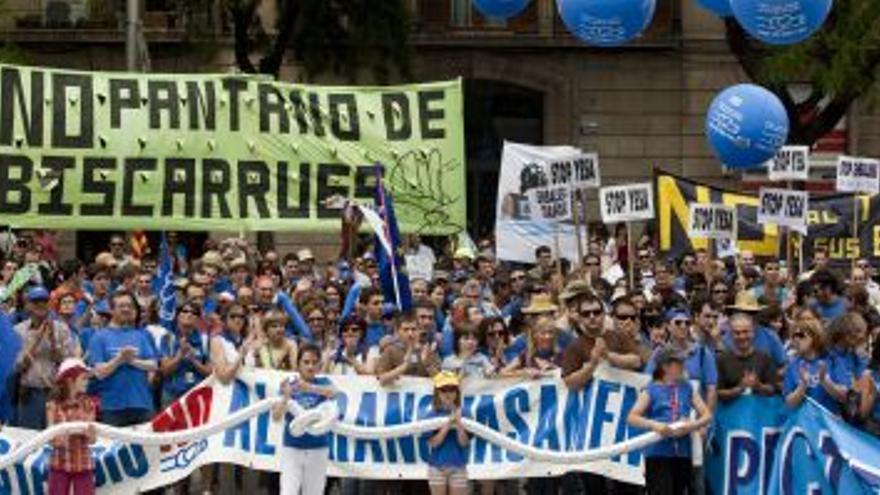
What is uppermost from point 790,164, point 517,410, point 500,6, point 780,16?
point 500,6

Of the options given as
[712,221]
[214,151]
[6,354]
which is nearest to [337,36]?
[214,151]

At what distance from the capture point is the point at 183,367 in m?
15.0

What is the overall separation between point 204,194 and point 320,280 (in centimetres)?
132

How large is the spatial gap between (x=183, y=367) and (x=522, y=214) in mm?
6828

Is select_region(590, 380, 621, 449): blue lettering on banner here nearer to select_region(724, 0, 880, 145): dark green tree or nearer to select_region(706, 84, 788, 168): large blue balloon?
select_region(706, 84, 788, 168): large blue balloon

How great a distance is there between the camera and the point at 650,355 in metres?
13.9

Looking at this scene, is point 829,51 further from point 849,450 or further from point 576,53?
point 849,450

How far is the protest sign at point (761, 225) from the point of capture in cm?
2169

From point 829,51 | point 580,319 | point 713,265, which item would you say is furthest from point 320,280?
point 829,51

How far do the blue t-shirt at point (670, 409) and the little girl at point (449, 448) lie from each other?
1144mm

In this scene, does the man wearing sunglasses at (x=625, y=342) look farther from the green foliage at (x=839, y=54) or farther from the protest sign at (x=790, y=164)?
the green foliage at (x=839, y=54)

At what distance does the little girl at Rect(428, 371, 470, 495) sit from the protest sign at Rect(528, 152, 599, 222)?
5441mm

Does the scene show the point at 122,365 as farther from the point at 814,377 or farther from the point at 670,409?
the point at 814,377

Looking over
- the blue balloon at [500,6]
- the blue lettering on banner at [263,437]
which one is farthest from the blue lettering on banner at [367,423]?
the blue balloon at [500,6]
